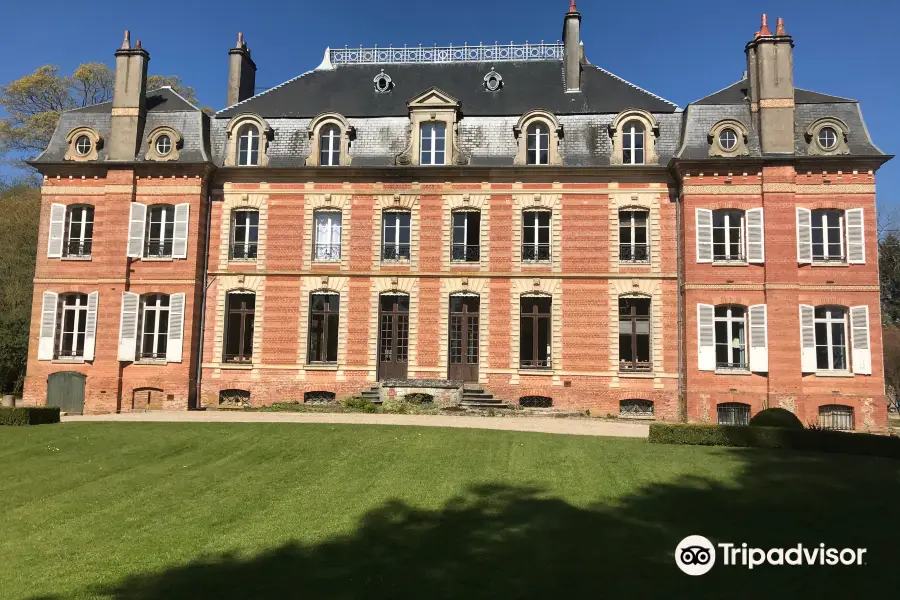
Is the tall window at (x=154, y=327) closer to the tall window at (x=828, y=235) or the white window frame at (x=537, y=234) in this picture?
the white window frame at (x=537, y=234)

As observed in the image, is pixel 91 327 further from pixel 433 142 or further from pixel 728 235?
pixel 728 235

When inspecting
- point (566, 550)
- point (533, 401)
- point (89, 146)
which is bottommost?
point (566, 550)

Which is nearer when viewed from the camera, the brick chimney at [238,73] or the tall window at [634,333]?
the tall window at [634,333]

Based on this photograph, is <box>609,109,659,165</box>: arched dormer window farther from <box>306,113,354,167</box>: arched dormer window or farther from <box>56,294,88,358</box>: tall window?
<box>56,294,88,358</box>: tall window

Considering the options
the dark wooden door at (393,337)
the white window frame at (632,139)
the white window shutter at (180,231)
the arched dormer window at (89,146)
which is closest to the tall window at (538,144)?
the white window frame at (632,139)

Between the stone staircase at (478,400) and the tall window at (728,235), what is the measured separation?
8097mm

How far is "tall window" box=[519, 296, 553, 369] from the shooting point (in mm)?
20469

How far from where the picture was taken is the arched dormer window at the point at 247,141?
70.6 ft

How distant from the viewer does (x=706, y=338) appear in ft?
62.8

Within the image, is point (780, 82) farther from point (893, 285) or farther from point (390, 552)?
point (893, 285)

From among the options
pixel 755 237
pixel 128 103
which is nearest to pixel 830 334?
pixel 755 237

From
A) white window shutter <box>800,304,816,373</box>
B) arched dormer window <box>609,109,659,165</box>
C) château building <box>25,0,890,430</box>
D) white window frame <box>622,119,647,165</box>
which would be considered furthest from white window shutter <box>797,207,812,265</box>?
white window frame <box>622,119,647,165</box>

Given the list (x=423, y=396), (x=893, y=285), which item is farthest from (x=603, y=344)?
(x=893, y=285)

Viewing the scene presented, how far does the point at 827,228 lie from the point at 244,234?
18702 millimetres
